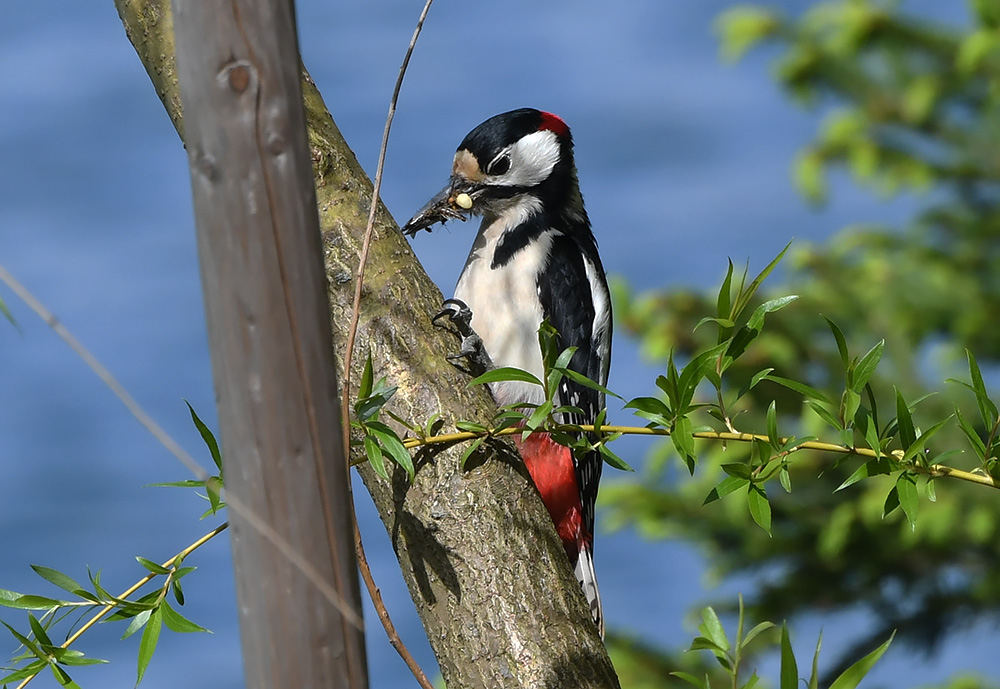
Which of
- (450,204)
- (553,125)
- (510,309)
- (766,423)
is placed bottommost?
(766,423)

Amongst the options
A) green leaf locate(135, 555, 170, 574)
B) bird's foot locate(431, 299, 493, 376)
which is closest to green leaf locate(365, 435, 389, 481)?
green leaf locate(135, 555, 170, 574)

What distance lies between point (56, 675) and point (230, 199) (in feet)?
2.37

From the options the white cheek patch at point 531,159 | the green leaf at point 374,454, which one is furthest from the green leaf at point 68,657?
the white cheek patch at point 531,159

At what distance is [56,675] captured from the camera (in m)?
1.22

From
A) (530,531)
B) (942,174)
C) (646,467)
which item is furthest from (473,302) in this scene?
(942,174)

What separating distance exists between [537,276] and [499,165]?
33 centimetres

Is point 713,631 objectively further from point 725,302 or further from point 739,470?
point 725,302

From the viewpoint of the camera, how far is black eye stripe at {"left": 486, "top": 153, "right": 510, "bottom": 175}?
2.67 m

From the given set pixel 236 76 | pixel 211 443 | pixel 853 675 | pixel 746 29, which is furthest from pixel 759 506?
pixel 746 29

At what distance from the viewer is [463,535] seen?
59.9 inches

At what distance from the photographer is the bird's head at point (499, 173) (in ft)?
8.70

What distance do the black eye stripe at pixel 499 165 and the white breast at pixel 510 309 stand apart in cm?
19

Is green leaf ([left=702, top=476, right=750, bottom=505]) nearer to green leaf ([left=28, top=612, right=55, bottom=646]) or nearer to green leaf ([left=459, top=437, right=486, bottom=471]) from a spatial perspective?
green leaf ([left=459, top=437, right=486, bottom=471])

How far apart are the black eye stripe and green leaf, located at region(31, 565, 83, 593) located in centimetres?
165
